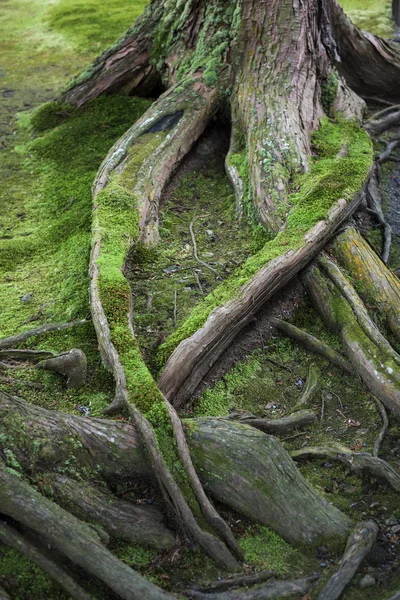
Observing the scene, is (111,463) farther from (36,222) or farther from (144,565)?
(36,222)

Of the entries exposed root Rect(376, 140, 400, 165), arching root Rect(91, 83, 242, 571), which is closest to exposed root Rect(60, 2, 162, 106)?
arching root Rect(91, 83, 242, 571)

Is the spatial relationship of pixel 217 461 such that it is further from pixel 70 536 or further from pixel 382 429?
pixel 382 429

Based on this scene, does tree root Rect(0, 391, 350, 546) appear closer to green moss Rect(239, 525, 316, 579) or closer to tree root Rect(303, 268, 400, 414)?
green moss Rect(239, 525, 316, 579)

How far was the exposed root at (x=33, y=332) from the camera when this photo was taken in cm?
462

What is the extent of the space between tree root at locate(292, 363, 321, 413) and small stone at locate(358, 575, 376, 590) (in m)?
1.36

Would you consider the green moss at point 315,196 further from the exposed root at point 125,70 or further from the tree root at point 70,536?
the exposed root at point 125,70

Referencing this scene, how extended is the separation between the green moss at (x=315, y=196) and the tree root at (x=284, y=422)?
0.74 metres

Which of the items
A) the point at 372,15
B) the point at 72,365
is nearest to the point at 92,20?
the point at 372,15

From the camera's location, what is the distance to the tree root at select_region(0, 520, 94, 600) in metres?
3.11

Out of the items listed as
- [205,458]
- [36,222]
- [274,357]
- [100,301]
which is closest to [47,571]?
[205,458]

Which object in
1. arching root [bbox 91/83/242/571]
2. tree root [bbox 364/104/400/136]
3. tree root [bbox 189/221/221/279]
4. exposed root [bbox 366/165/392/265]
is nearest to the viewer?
arching root [bbox 91/83/242/571]

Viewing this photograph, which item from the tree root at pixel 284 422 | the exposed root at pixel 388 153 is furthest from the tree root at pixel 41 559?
the exposed root at pixel 388 153

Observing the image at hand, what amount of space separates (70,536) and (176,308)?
234 cm

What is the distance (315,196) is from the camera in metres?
5.64
